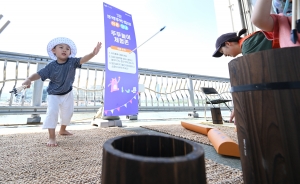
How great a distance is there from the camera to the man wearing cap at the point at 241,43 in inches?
42.9

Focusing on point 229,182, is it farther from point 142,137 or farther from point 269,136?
point 142,137

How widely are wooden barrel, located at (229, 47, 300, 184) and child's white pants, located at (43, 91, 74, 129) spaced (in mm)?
1268

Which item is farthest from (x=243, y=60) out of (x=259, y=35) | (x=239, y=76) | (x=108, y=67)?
(x=108, y=67)

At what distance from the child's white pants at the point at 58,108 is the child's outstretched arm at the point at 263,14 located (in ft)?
4.60

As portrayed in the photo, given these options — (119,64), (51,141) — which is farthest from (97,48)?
(51,141)

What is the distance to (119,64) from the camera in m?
1.85

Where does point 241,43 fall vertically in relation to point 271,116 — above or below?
above

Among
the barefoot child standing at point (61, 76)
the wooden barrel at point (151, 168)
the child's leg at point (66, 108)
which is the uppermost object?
the barefoot child standing at point (61, 76)

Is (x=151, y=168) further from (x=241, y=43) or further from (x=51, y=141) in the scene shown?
(x=241, y=43)

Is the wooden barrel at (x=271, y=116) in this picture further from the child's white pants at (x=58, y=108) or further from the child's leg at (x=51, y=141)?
the child's white pants at (x=58, y=108)

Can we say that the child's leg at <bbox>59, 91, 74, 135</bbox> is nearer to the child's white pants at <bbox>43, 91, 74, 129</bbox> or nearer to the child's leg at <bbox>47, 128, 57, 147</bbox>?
the child's white pants at <bbox>43, 91, 74, 129</bbox>

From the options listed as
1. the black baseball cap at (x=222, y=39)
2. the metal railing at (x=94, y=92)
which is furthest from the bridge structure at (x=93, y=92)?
the black baseball cap at (x=222, y=39)

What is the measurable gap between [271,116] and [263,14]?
40 cm

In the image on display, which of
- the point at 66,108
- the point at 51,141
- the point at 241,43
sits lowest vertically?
the point at 51,141
